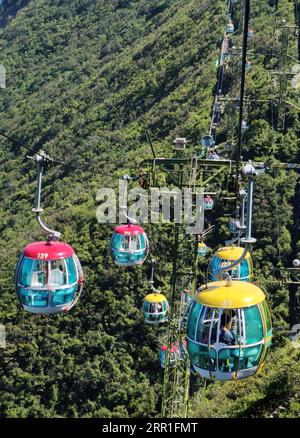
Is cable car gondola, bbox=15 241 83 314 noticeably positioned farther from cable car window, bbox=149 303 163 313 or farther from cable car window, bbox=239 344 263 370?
cable car window, bbox=149 303 163 313

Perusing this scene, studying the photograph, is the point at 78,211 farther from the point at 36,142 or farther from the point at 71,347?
the point at 36,142

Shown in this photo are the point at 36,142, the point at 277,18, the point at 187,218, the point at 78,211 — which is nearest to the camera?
the point at 187,218

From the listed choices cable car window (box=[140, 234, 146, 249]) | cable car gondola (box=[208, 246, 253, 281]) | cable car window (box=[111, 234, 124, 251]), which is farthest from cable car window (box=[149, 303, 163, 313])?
cable car gondola (box=[208, 246, 253, 281])

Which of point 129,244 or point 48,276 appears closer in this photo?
point 48,276

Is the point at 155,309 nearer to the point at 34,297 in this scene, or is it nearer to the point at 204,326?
the point at 34,297

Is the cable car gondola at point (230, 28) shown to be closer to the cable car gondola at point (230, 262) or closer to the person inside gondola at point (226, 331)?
the cable car gondola at point (230, 262)

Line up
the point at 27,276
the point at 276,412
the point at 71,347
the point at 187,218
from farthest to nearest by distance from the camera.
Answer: the point at 71,347 → the point at 187,218 → the point at 276,412 → the point at 27,276

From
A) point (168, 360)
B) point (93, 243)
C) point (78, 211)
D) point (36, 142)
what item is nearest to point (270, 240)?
point (93, 243)

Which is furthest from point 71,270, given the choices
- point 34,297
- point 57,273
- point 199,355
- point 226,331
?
point 226,331
